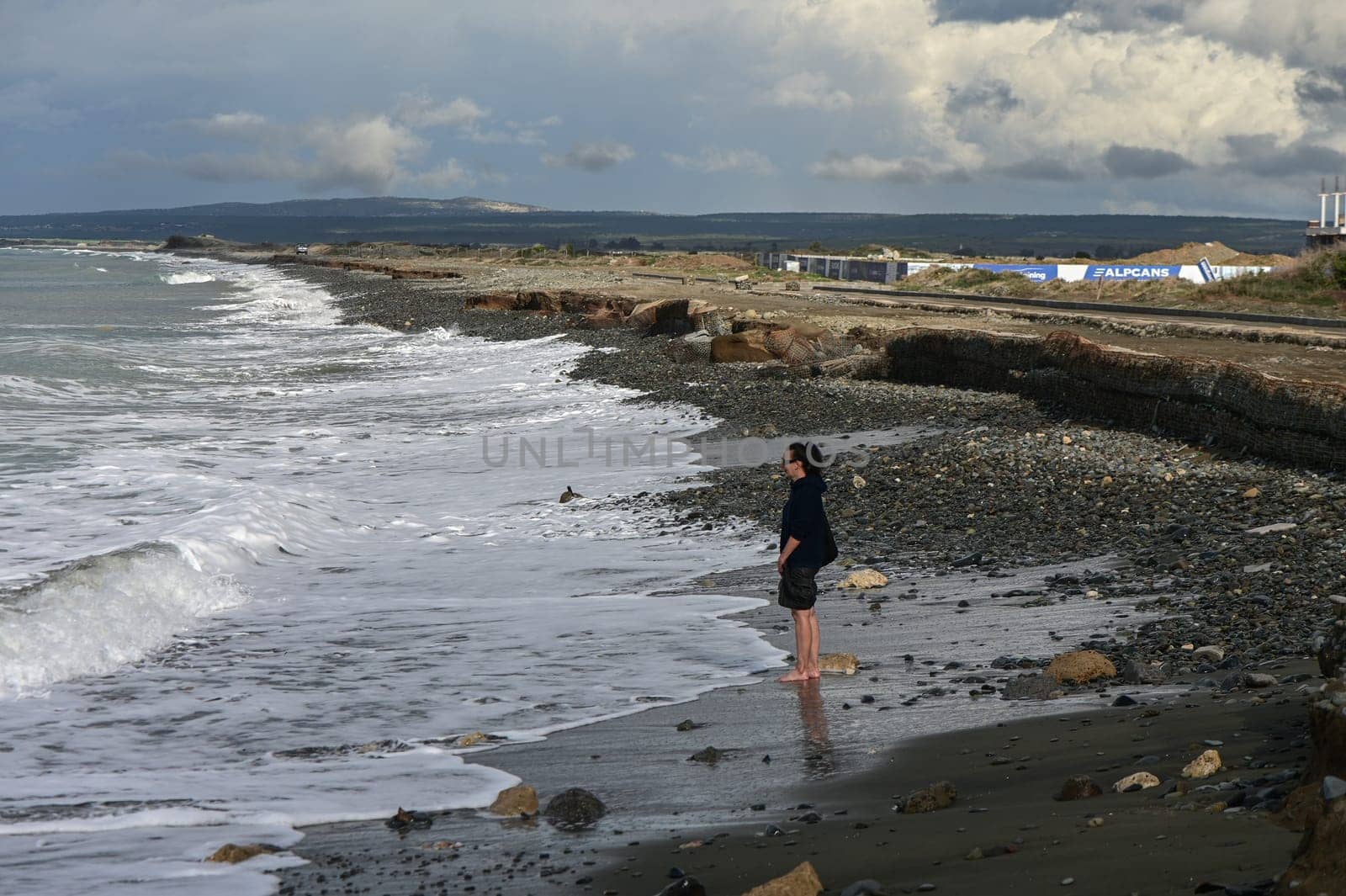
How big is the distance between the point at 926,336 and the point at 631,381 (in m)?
6.04

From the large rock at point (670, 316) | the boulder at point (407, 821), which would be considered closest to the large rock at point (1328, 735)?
the boulder at point (407, 821)

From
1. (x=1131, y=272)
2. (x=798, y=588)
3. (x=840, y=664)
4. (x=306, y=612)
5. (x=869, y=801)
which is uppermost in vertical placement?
(x=1131, y=272)

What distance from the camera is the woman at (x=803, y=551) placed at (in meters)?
7.71

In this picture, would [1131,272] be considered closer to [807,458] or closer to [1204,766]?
[807,458]

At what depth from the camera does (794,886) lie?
4242 mm

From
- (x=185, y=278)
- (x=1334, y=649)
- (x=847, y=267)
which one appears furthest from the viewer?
(x=185, y=278)

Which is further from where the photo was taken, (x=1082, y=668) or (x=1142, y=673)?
(x=1082, y=668)

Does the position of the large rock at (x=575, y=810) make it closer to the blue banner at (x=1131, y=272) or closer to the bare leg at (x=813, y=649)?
the bare leg at (x=813, y=649)

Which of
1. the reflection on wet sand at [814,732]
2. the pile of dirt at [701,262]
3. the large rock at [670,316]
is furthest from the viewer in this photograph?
the pile of dirt at [701,262]

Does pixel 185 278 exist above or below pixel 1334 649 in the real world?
above

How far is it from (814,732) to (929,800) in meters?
1.47

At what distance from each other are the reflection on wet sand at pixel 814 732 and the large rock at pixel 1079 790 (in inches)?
48.3

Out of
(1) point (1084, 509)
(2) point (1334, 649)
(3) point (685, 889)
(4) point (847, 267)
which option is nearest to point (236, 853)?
(3) point (685, 889)

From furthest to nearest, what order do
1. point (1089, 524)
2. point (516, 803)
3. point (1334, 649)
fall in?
point (1089, 524) < point (516, 803) < point (1334, 649)
